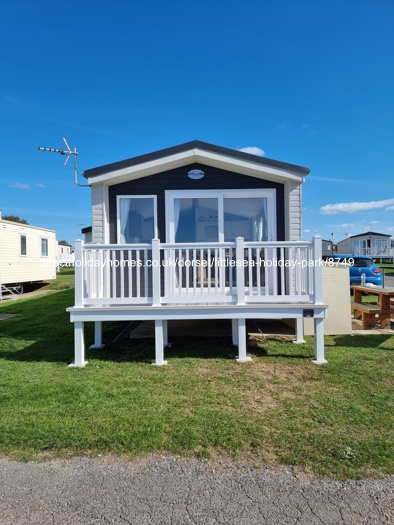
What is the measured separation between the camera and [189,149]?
575cm

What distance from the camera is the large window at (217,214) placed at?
6.17 meters

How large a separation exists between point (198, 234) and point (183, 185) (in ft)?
3.38

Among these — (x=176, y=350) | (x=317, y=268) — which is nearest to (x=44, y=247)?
(x=176, y=350)

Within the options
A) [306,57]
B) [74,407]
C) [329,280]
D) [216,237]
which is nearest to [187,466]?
[74,407]

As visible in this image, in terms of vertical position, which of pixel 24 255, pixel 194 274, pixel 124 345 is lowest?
pixel 124 345

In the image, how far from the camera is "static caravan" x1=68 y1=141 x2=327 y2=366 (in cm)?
467

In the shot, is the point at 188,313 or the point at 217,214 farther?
the point at 217,214

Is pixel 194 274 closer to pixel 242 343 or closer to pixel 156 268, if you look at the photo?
pixel 156 268

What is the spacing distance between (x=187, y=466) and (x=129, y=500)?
18.5 inches

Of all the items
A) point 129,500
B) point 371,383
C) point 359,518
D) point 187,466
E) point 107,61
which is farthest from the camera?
point 107,61

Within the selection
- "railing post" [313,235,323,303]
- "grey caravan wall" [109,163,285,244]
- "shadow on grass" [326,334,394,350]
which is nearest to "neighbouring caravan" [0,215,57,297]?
"grey caravan wall" [109,163,285,244]

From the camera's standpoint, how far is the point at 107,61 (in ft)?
34.2

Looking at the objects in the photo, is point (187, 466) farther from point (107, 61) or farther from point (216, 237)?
point (107, 61)

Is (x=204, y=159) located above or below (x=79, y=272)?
above
